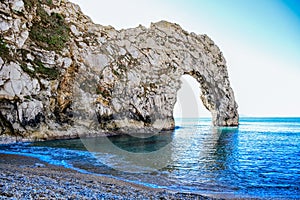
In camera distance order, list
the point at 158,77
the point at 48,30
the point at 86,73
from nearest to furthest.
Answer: the point at 48,30 < the point at 86,73 < the point at 158,77

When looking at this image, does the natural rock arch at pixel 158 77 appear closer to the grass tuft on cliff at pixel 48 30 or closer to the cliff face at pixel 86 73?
the cliff face at pixel 86 73

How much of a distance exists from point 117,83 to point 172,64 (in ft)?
77.5

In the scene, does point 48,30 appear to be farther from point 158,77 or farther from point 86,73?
point 158,77

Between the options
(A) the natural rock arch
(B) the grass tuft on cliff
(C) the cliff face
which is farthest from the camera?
(A) the natural rock arch

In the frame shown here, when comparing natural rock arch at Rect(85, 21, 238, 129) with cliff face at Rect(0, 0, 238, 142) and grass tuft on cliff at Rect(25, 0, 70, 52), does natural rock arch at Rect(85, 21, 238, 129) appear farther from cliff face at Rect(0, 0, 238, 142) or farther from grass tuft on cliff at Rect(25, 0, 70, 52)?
grass tuft on cliff at Rect(25, 0, 70, 52)

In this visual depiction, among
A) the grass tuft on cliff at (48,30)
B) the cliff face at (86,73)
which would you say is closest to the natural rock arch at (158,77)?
the cliff face at (86,73)

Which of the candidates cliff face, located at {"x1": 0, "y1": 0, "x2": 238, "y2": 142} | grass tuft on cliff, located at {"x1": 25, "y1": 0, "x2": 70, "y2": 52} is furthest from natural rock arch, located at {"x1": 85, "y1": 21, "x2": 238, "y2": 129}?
grass tuft on cliff, located at {"x1": 25, "y1": 0, "x2": 70, "y2": 52}

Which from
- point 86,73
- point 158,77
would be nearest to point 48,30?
point 86,73

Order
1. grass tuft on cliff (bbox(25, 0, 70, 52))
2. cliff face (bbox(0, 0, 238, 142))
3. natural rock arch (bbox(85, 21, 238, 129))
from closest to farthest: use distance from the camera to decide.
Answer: cliff face (bbox(0, 0, 238, 142)) < grass tuft on cliff (bbox(25, 0, 70, 52)) < natural rock arch (bbox(85, 21, 238, 129))

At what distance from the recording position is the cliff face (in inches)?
1630

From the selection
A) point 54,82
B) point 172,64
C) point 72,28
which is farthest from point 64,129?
point 172,64

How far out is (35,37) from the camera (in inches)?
1941

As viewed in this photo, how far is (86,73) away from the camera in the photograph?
55.5 m

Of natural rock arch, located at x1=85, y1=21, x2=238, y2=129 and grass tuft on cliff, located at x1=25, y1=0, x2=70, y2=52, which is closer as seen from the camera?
grass tuft on cliff, located at x1=25, y1=0, x2=70, y2=52
